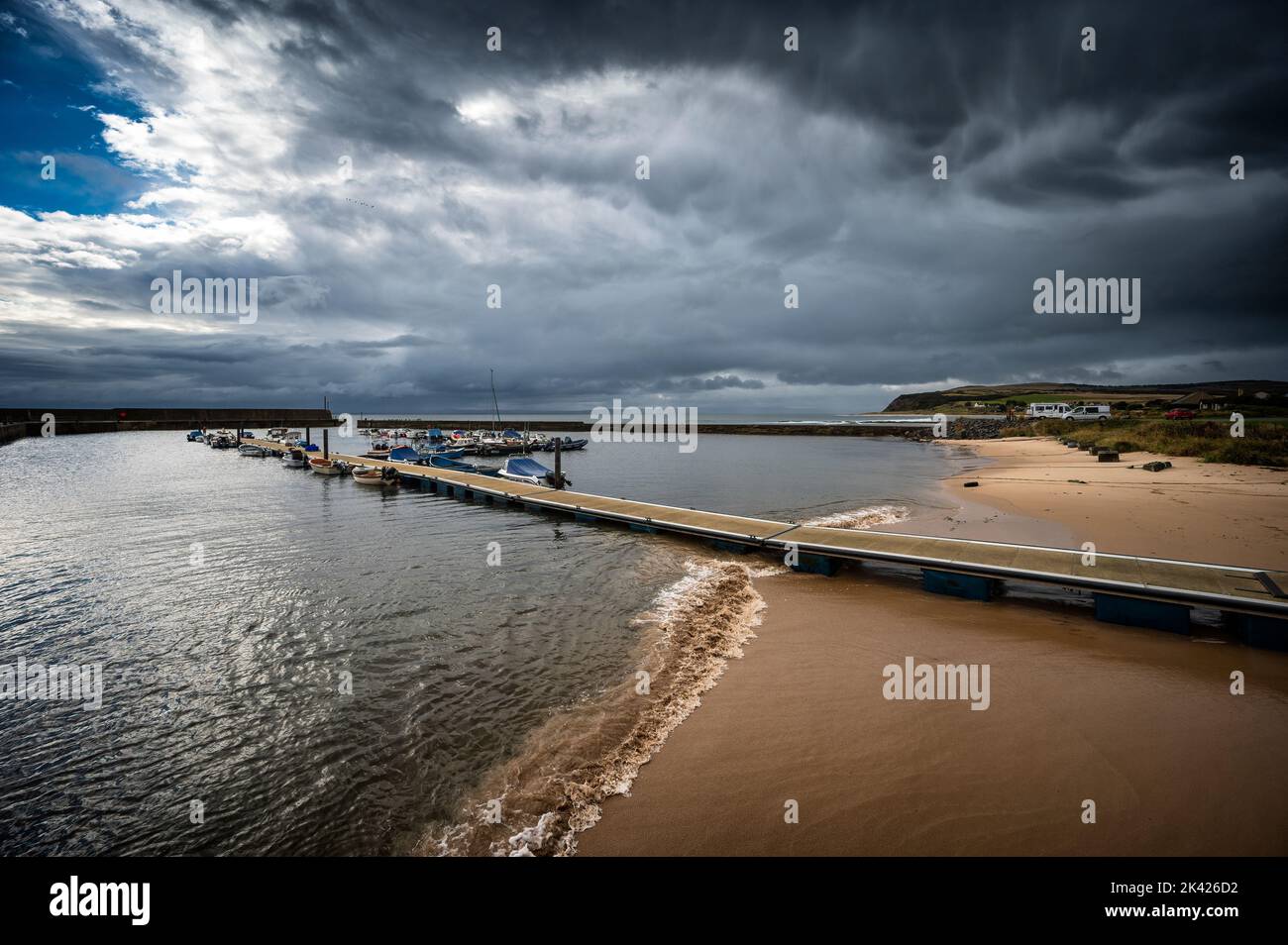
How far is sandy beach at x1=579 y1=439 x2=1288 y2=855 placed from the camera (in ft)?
16.5

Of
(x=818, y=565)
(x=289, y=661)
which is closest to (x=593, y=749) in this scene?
(x=289, y=661)

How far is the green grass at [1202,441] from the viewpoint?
88.8ft

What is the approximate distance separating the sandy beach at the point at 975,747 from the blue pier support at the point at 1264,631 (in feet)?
0.94

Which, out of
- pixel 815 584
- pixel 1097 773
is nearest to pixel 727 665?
pixel 1097 773

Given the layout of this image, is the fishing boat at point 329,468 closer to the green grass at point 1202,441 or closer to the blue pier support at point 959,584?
the blue pier support at point 959,584

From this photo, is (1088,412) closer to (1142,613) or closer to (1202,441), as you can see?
(1202,441)

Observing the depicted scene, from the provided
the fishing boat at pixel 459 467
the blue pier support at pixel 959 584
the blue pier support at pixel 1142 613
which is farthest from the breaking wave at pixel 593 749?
the fishing boat at pixel 459 467

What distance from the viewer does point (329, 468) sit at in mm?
41594

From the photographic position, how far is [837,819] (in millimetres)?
5238

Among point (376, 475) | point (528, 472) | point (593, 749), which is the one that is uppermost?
point (528, 472)

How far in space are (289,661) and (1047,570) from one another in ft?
51.9
